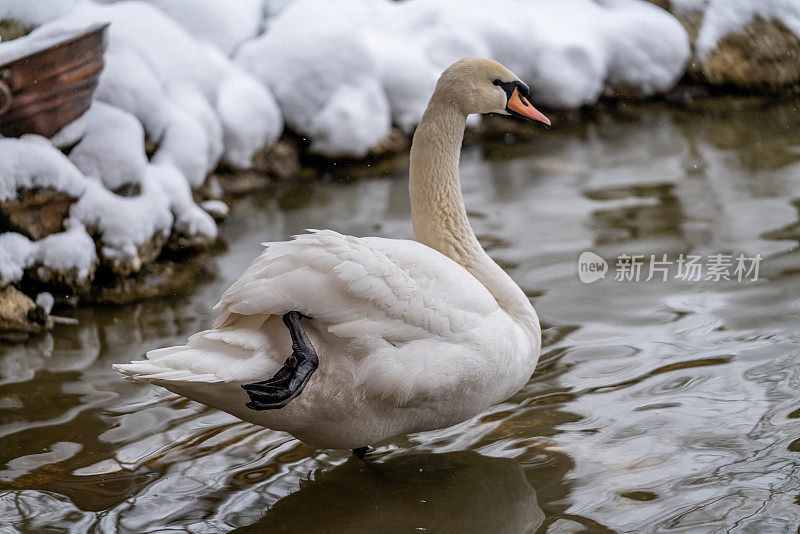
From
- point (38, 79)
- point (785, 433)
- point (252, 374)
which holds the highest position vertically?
point (38, 79)

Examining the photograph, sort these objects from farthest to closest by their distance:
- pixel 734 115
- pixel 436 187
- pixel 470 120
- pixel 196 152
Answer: pixel 734 115
pixel 470 120
pixel 196 152
pixel 436 187

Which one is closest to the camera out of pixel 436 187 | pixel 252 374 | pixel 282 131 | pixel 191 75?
pixel 252 374

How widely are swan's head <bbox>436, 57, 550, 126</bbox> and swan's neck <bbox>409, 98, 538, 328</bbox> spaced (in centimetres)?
5

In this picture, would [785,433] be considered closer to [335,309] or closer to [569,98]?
[335,309]

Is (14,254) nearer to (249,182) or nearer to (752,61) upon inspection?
(249,182)

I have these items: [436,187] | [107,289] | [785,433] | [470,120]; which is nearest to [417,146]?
[436,187]

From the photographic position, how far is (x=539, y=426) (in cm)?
400

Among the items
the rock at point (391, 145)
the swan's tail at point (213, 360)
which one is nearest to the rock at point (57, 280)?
the swan's tail at point (213, 360)

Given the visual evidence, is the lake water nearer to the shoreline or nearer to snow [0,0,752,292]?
the shoreline

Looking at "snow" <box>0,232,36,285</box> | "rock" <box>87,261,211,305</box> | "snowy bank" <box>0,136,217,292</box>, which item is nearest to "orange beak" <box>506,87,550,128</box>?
"rock" <box>87,261,211,305</box>

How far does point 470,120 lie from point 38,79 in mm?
4422

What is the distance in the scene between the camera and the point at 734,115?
9672mm

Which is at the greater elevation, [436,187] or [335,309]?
[436,187]

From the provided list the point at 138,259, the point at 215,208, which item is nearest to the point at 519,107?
the point at 138,259
